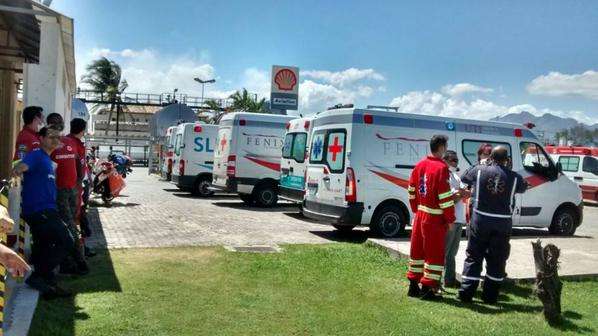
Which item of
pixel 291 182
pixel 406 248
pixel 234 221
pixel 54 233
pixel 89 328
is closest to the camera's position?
pixel 89 328

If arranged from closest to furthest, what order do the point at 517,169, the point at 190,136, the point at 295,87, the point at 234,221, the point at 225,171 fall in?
the point at 517,169 < the point at 234,221 < the point at 225,171 < the point at 190,136 < the point at 295,87

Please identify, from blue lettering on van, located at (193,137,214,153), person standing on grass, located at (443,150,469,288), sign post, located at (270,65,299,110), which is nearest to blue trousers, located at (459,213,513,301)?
person standing on grass, located at (443,150,469,288)

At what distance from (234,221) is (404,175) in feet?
13.2

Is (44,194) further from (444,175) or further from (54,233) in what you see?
(444,175)

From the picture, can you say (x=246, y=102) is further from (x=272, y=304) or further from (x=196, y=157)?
(x=272, y=304)

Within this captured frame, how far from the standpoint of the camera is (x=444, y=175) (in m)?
6.16

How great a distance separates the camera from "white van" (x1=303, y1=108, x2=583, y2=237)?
1034cm

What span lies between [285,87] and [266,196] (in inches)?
584

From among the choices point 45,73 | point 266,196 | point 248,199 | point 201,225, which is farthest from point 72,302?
point 248,199

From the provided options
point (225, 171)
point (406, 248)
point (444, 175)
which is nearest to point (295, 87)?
point (225, 171)

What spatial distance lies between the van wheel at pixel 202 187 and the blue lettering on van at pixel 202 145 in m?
1.01

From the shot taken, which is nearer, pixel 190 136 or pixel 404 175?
pixel 404 175

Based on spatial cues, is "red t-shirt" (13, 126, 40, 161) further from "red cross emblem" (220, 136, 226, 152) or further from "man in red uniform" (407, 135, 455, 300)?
"red cross emblem" (220, 136, 226, 152)

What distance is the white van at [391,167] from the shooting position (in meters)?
10.3
